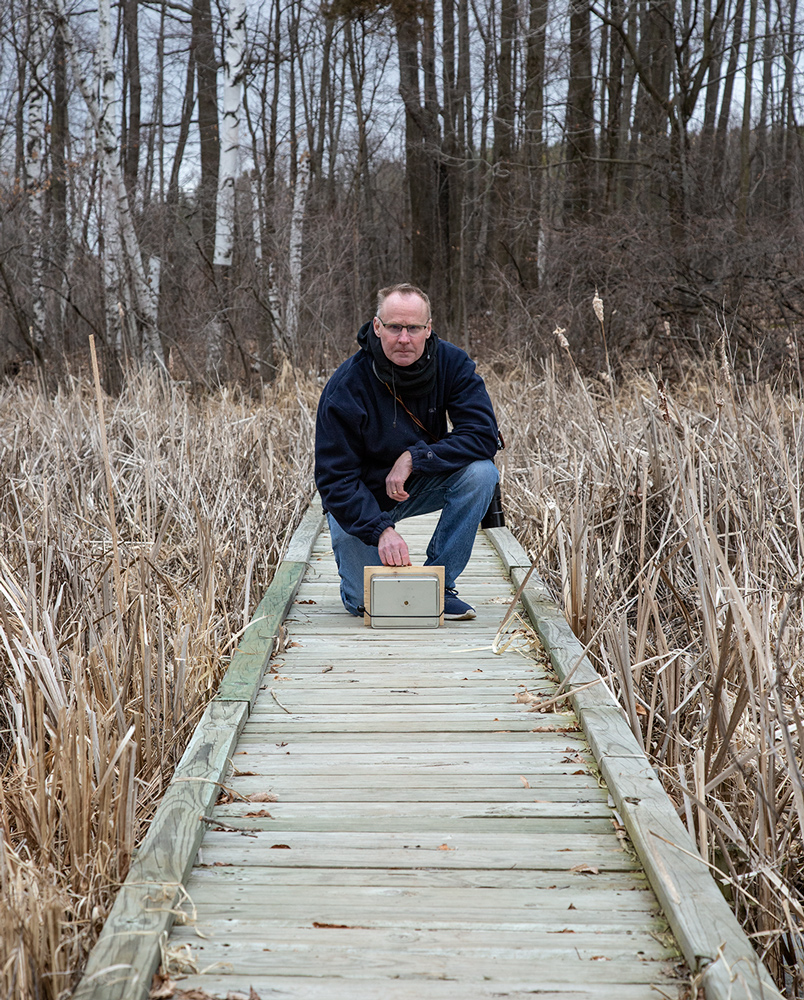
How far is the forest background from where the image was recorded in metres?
2.33

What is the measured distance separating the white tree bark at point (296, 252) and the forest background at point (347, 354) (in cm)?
5

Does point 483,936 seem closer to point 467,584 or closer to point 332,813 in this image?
point 332,813

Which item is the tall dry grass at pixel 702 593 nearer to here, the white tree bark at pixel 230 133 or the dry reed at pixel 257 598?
the dry reed at pixel 257 598

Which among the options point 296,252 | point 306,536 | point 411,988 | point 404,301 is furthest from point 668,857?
point 296,252

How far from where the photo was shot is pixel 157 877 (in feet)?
6.31

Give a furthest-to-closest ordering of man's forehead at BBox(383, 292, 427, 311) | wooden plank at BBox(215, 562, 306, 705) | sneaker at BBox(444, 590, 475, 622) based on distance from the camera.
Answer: sneaker at BBox(444, 590, 475, 622) < man's forehead at BBox(383, 292, 427, 311) < wooden plank at BBox(215, 562, 306, 705)

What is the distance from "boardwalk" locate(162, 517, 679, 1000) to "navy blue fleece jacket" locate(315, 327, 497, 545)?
70cm

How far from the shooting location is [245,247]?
10.6m

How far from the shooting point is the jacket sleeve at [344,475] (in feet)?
11.8

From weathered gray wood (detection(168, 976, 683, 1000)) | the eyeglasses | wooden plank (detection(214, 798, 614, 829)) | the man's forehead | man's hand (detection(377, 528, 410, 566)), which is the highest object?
the man's forehead

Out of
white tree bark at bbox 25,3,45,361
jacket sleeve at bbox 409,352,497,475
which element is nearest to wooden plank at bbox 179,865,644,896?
jacket sleeve at bbox 409,352,497,475

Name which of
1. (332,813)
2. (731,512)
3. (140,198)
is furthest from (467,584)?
(140,198)

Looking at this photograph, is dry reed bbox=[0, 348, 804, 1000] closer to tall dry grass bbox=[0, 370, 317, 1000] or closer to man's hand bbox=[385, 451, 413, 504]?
tall dry grass bbox=[0, 370, 317, 1000]

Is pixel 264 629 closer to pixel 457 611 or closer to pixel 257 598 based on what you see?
pixel 457 611
